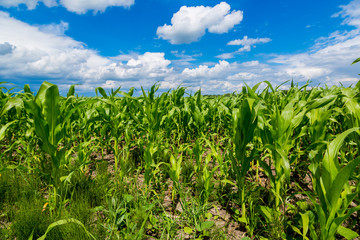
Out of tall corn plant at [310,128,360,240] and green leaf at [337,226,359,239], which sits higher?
tall corn plant at [310,128,360,240]

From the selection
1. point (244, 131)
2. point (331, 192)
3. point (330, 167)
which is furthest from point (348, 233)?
point (244, 131)

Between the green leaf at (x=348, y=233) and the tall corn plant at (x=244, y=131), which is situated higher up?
the tall corn plant at (x=244, y=131)

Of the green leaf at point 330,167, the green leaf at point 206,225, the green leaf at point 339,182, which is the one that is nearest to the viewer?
the green leaf at point 339,182

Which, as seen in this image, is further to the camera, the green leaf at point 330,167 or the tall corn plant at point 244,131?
the tall corn plant at point 244,131

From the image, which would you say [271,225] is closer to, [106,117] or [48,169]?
[106,117]

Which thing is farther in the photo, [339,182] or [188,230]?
[188,230]

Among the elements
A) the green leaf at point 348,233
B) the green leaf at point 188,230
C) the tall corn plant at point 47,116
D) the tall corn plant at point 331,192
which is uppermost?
the tall corn plant at point 47,116

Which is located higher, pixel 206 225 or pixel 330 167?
pixel 330 167

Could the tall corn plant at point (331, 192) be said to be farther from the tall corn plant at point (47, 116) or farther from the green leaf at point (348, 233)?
the tall corn plant at point (47, 116)

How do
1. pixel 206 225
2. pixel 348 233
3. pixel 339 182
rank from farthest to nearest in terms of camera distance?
1. pixel 206 225
2. pixel 348 233
3. pixel 339 182

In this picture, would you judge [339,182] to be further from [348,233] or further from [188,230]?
[188,230]

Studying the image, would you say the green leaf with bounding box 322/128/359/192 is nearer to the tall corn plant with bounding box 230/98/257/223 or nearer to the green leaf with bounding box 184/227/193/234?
the tall corn plant with bounding box 230/98/257/223

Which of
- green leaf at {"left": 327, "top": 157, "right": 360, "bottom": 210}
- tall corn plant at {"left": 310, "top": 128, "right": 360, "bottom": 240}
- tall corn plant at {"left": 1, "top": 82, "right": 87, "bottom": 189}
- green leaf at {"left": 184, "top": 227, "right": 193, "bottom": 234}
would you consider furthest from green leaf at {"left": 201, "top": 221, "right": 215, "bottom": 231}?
tall corn plant at {"left": 1, "top": 82, "right": 87, "bottom": 189}

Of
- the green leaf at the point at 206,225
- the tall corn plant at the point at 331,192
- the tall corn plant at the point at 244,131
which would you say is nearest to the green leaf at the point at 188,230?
the green leaf at the point at 206,225
